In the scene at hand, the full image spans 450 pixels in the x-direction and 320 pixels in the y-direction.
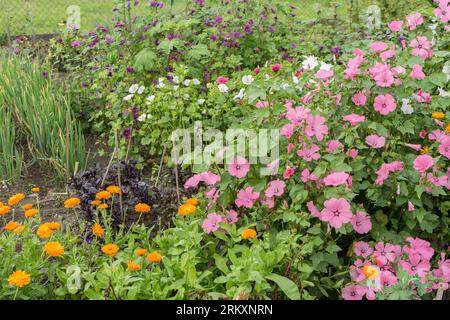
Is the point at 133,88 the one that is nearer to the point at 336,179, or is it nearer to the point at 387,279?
the point at 336,179

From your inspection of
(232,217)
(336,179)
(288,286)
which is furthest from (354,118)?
(288,286)

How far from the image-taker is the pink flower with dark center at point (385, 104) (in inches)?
108

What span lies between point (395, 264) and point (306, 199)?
43 cm

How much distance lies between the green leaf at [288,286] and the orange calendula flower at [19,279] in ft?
2.68

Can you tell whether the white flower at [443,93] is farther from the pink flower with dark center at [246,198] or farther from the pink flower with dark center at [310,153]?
the pink flower with dark center at [246,198]

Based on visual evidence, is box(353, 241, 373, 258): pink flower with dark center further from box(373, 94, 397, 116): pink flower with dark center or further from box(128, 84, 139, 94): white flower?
box(128, 84, 139, 94): white flower

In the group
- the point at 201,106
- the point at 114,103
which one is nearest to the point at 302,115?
the point at 201,106

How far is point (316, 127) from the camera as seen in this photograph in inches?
104

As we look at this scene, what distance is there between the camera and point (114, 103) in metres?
4.36

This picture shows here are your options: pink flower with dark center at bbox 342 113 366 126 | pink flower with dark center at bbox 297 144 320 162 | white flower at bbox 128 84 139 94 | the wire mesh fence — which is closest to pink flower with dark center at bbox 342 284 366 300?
pink flower with dark center at bbox 297 144 320 162

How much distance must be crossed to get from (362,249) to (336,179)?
344 millimetres

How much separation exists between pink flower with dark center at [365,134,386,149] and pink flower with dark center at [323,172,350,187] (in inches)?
10.9

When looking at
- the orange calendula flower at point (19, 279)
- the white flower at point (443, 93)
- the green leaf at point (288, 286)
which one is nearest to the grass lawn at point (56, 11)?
the white flower at point (443, 93)
